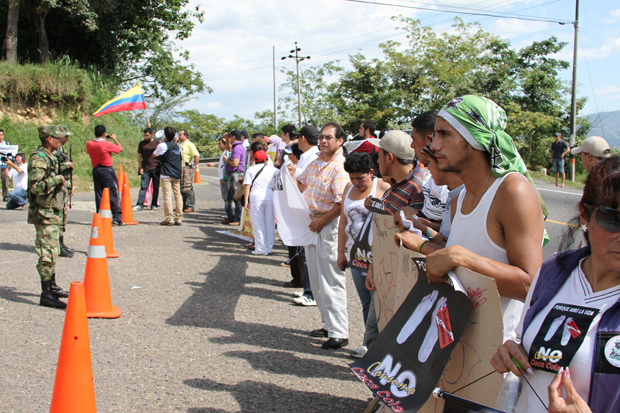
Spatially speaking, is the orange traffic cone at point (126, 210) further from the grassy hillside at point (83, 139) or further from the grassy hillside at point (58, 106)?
the grassy hillside at point (58, 106)

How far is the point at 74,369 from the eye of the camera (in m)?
3.52

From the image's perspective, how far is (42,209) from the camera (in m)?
6.50

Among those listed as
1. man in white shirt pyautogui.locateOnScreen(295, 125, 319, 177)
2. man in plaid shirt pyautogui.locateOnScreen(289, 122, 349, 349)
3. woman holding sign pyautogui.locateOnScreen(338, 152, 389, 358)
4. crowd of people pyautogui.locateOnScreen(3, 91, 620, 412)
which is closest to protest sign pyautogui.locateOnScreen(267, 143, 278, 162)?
man in white shirt pyautogui.locateOnScreen(295, 125, 319, 177)

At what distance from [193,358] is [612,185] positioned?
409cm

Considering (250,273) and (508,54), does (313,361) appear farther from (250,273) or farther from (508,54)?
(508,54)

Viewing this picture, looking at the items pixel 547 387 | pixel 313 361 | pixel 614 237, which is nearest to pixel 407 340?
pixel 547 387

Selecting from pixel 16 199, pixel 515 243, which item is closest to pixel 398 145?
pixel 515 243

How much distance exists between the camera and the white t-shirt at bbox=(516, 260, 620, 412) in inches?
64.6

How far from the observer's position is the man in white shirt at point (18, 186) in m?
14.2

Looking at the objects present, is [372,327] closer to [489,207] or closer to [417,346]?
[417,346]

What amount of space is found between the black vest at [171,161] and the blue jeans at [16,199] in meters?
4.22

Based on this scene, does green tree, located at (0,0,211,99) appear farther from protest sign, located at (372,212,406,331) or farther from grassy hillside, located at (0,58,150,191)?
protest sign, located at (372,212,406,331)

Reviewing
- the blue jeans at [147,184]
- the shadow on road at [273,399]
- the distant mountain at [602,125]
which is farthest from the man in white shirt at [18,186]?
the distant mountain at [602,125]

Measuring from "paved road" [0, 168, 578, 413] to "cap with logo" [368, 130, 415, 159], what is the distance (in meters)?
1.88
